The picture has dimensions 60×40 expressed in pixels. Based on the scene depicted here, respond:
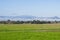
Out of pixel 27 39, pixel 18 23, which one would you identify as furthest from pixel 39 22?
pixel 27 39

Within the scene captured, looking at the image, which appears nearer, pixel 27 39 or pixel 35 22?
pixel 27 39

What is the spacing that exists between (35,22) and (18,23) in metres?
7.41

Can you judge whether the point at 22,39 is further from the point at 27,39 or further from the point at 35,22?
the point at 35,22

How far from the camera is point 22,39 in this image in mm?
21062

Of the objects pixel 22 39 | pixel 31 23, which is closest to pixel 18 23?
pixel 31 23

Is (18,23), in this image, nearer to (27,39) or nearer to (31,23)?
(31,23)

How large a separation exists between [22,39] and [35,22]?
61469mm

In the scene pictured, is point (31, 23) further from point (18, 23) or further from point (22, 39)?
point (22, 39)

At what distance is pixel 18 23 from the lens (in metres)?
81.5

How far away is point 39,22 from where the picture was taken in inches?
3219

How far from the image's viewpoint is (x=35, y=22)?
270 feet

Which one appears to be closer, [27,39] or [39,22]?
[27,39]

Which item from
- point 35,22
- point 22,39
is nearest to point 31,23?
point 35,22

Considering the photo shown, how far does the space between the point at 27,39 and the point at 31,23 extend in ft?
213
